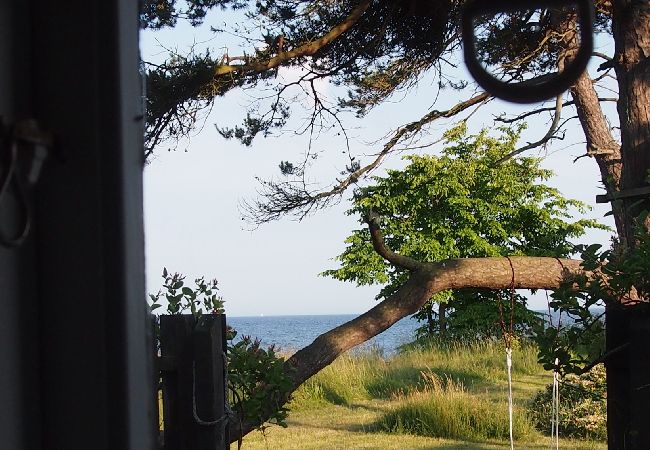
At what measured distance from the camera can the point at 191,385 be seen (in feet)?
3.47

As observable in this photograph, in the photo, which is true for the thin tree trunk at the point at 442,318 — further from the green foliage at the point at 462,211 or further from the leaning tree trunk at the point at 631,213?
the leaning tree trunk at the point at 631,213

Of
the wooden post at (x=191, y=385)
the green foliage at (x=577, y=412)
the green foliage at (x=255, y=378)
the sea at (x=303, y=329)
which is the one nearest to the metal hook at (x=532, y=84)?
the wooden post at (x=191, y=385)

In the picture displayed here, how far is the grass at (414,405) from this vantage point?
3.10 m

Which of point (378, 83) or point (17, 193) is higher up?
point (378, 83)

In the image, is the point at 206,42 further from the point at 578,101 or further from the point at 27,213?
the point at 27,213

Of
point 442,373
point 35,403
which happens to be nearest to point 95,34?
point 35,403

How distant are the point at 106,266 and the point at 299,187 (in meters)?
2.73

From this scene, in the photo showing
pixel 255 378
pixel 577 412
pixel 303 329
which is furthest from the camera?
pixel 303 329

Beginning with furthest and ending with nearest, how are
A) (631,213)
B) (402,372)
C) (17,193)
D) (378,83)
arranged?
1. (402,372)
2. (378,83)
3. (631,213)
4. (17,193)

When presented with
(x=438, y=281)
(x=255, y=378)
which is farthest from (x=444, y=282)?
(x=255, y=378)

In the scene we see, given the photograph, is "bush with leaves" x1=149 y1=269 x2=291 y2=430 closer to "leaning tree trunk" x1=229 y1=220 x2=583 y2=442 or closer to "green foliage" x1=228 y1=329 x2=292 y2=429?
"green foliage" x1=228 y1=329 x2=292 y2=429

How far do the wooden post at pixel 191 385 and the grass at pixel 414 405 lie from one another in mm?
1638

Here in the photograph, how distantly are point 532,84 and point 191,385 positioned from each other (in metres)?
0.88

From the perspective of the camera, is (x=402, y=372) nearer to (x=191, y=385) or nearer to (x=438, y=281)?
(x=438, y=281)
